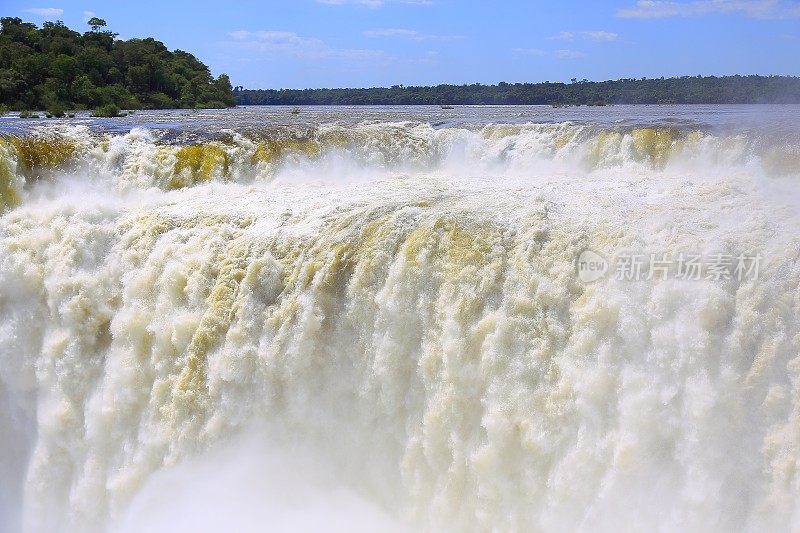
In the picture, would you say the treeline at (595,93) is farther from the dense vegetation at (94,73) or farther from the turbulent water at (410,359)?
the turbulent water at (410,359)

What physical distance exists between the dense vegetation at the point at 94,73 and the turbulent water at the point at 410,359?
76.6 ft

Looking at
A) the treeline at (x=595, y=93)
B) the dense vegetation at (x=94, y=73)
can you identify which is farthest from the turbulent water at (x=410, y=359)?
the dense vegetation at (x=94, y=73)

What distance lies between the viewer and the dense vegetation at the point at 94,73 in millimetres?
32219

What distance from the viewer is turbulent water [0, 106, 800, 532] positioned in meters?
6.37

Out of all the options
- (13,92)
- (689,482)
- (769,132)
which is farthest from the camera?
(13,92)

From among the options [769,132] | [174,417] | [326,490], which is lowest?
[326,490]

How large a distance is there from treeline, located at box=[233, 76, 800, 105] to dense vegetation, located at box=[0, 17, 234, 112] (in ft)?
46.8

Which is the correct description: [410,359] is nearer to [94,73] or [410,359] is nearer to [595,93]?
[94,73]

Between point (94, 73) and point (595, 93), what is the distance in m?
26.9

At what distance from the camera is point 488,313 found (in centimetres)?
732

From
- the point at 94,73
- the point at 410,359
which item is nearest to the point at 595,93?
the point at 94,73

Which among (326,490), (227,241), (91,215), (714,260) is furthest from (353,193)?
(714,260)

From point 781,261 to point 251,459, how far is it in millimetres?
A: 5502

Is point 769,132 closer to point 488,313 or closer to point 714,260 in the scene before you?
point 714,260
